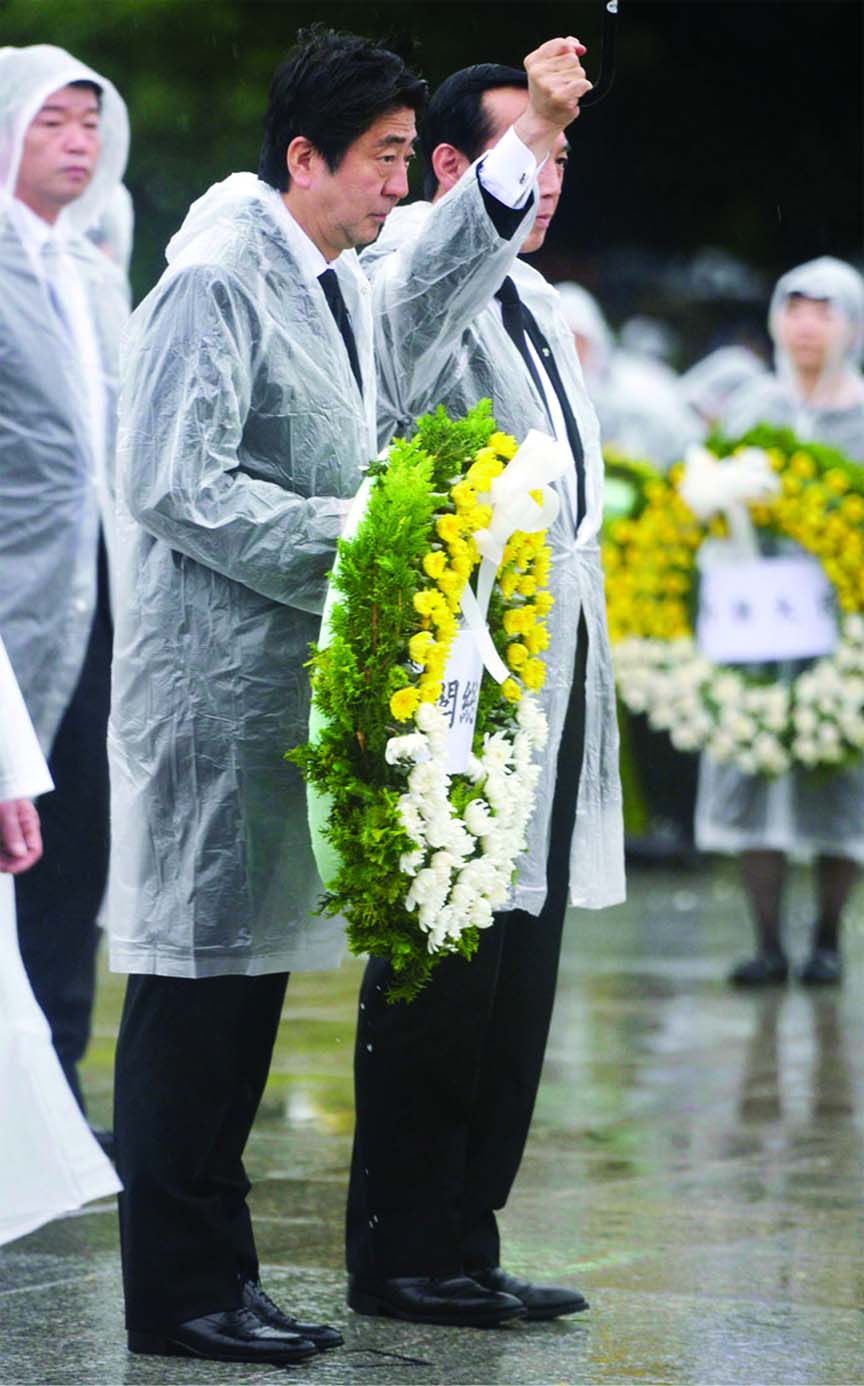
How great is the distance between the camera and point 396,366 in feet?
15.2

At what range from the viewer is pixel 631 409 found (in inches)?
572

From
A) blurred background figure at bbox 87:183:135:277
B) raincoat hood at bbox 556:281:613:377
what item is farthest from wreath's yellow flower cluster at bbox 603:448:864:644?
blurred background figure at bbox 87:183:135:277

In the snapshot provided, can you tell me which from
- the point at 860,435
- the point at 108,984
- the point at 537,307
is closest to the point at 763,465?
the point at 860,435

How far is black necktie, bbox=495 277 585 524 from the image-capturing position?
4.86 metres

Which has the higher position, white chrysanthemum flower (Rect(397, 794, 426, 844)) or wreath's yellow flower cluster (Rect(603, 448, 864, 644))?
wreath's yellow flower cluster (Rect(603, 448, 864, 644))

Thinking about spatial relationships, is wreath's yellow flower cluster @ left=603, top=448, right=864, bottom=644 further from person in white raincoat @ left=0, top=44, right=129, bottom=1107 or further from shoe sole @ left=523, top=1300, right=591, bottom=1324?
shoe sole @ left=523, top=1300, right=591, bottom=1324

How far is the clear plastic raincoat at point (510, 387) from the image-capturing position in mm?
4441

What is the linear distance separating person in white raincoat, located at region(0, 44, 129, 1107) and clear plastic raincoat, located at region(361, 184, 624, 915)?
4.31 ft

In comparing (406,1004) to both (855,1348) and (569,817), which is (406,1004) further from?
(855,1348)

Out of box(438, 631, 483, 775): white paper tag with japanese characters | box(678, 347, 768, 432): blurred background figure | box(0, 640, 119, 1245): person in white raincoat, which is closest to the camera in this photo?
box(0, 640, 119, 1245): person in white raincoat

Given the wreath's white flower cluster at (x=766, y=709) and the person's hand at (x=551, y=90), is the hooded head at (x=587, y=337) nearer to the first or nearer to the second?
the wreath's white flower cluster at (x=766, y=709)

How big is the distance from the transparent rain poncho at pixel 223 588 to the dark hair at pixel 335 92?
0.13 m

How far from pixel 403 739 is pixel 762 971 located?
5.36 meters

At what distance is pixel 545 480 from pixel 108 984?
15.9ft
